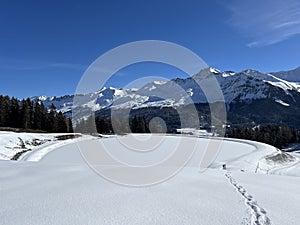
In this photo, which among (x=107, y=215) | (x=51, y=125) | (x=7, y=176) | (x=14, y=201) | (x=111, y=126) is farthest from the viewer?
(x=111, y=126)

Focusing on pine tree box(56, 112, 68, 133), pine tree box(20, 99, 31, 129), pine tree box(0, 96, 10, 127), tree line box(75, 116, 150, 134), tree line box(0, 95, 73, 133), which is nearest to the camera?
pine tree box(0, 96, 10, 127)

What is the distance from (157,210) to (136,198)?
1002mm

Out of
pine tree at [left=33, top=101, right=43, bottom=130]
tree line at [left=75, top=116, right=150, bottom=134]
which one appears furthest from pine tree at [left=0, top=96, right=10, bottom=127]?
tree line at [left=75, top=116, right=150, bottom=134]

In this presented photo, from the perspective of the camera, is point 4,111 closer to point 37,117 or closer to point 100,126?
point 37,117

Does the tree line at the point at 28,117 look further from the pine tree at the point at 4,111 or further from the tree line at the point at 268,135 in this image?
the tree line at the point at 268,135

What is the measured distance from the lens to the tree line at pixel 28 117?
6512 centimetres

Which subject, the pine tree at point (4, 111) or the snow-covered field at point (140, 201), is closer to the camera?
the snow-covered field at point (140, 201)

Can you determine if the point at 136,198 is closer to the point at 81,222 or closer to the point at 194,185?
the point at 81,222

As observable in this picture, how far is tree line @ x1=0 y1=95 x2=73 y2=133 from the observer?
2564 inches

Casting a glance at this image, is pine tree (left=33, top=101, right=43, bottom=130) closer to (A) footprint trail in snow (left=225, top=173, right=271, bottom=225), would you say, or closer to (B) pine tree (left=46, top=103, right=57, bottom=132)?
(B) pine tree (left=46, top=103, right=57, bottom=132)

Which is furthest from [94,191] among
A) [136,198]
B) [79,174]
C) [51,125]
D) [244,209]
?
[51,125]

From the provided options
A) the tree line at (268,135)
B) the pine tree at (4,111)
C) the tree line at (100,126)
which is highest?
the pine tree at (4,111)

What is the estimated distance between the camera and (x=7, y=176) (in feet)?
31.9

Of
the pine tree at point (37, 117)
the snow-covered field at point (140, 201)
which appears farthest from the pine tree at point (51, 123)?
the snow-covered field at point (140, 201)
